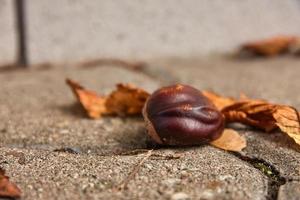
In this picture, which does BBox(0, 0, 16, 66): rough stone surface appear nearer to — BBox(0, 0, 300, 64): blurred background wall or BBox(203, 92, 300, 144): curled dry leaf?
BBox(0, 0, 300, 64): blurred background wall

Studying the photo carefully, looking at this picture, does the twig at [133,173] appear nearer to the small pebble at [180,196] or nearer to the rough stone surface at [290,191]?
the small pebble at [180,196]

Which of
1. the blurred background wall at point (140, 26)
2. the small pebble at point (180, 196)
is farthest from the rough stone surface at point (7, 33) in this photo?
the small pebble at point (180, 196)

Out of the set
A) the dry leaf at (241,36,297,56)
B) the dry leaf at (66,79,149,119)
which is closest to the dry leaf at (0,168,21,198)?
the dry leaf at (66,79,149,119)

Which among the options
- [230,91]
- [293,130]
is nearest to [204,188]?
[293,130]

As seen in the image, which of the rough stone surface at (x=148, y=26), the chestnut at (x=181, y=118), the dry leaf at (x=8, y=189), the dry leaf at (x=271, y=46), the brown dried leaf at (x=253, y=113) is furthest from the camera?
the dry leaf at (x=271, y=46)

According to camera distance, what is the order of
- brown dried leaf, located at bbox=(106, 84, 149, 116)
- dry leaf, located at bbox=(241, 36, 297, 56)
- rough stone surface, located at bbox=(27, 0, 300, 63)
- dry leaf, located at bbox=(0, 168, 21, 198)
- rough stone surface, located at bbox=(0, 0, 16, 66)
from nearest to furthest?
dry leaf, located at bbox=(0, 168, 21, 198)
brown dried leaf, located at bbox=(106, 84, 149, 116)
rough stone surface, located at bbox=(0, 0, 16, 66)
rough stone surface, located at bbox=(27, 0, 300, 63)
dry leaf, located at bbox=(241, 36, 297, 56)

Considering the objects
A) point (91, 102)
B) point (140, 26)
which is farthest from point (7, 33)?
point (91, 102)
